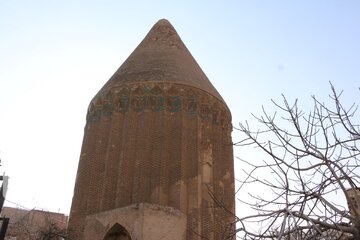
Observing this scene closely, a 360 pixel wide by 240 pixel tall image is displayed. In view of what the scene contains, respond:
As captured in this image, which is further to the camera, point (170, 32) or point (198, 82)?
point (170, 32)

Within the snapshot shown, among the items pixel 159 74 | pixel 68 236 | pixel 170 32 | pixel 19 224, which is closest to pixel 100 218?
pixel 68 236

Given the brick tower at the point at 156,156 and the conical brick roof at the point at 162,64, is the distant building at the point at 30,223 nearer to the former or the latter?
the brick tower at the point at 156,156

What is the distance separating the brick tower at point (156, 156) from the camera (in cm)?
1070

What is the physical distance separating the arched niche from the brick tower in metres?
0.02

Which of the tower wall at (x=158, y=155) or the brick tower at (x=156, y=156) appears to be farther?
the tower wall at (x=158, y=155)

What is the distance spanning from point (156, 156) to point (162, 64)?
377 centimetres

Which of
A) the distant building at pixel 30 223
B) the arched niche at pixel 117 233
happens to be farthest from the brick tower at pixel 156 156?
the distant building at pixel 30 223

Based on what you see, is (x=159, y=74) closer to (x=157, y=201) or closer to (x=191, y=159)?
(x=191, y=159)

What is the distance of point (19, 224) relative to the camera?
Result: 25375 millimetres

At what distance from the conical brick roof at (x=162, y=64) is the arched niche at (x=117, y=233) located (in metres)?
5.32

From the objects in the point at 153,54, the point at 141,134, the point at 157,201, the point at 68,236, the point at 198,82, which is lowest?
the point at 68,236

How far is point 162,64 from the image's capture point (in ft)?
48.3

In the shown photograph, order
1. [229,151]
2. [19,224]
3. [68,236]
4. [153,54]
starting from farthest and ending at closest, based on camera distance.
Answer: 1. [19,224]
2. [153,54]
3. [229,151]
4. [68,236]

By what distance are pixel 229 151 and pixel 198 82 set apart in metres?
2.56
